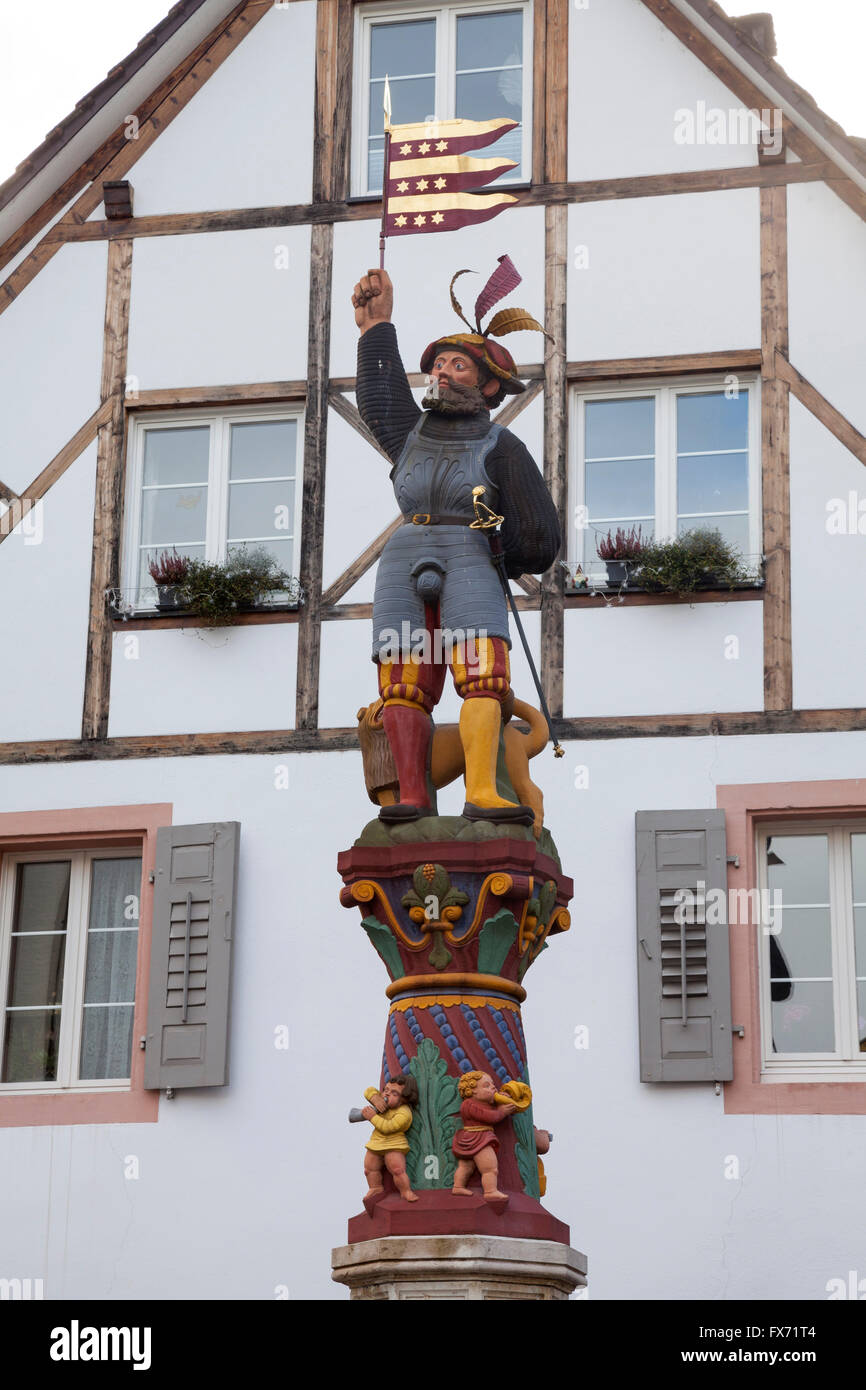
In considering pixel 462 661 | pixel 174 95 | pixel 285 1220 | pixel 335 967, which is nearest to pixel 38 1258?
pixel 285 1220

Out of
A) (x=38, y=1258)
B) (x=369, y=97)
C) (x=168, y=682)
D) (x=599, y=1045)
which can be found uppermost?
(x=369, y=97)

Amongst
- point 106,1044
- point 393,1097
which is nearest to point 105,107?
point 106,1044

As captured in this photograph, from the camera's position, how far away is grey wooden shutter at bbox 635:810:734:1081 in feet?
35.2

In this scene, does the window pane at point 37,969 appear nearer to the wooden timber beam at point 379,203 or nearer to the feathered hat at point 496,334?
the wooden timber beam at point 379,203

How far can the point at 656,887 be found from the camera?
11031mm

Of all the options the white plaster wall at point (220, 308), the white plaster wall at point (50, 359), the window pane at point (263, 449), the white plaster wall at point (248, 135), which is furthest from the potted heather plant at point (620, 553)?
the white plaster wall at point (50, 359)

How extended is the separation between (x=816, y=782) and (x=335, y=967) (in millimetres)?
2543

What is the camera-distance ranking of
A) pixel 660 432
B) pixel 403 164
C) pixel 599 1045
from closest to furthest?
pixel 403 164
pixel 599 1045
pixel 660 432

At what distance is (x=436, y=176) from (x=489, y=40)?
4.83 m

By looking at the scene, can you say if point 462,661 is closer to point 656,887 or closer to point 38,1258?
point 656,887

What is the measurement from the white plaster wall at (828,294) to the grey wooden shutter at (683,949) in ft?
7.55

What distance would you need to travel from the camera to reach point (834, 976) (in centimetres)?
1105

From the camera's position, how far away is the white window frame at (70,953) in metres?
11.6

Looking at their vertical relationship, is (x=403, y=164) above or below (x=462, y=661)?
above
